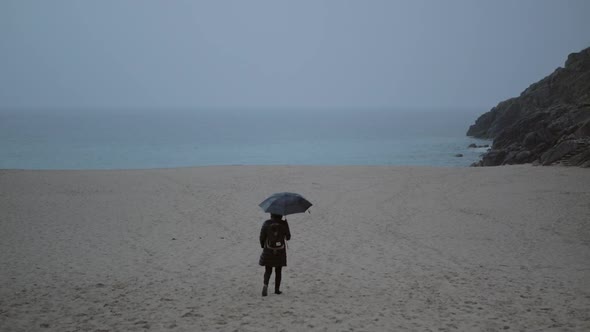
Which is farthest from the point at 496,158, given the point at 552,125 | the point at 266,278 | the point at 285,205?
the point at 285,205

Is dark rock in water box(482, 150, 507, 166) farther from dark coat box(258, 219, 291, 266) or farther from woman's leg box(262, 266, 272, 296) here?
dark coat box(258, 219, 291, 266)

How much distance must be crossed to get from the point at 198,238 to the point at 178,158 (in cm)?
4996

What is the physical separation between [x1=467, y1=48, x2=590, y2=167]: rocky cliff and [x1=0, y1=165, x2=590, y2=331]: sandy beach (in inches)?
213

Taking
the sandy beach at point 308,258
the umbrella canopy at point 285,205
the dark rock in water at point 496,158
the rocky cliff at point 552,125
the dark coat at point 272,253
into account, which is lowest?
the sandy beach at point 308,258

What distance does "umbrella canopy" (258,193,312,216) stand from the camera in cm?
853

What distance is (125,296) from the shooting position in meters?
9.61

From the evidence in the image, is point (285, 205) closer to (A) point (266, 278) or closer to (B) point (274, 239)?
(B) point (274, 239)

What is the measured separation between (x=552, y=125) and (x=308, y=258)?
33.2m

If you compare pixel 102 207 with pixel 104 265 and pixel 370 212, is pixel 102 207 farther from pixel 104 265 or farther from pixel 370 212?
pixel 370 212

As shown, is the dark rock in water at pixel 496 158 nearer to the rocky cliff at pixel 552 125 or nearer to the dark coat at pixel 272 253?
the rocky cliff at pixel 552 125

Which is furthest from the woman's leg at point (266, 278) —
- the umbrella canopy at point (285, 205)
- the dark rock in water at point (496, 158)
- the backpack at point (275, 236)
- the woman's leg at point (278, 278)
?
the dark rock in water at point (496, 158)

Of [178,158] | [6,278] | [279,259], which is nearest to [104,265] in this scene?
[6,278]

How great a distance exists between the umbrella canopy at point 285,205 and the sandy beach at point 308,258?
1.98 metres

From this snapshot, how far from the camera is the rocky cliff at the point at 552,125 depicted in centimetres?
3159
